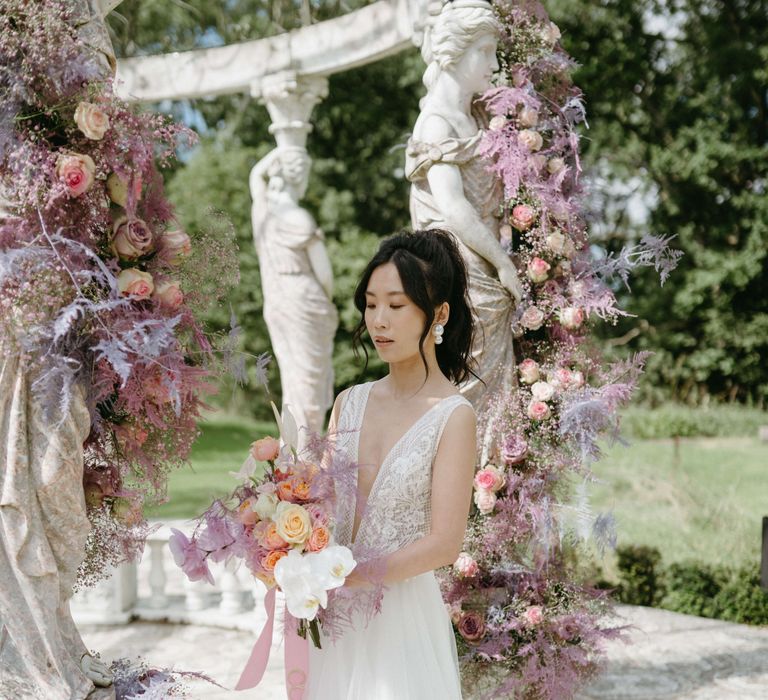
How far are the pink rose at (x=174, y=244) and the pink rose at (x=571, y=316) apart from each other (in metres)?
1.92

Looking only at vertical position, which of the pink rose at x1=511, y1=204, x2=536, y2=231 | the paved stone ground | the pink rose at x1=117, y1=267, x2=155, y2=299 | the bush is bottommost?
the bush

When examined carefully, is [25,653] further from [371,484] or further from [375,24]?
[375,24]

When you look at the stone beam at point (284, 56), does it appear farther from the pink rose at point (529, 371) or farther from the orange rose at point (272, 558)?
the orange rose at point (272, 558)

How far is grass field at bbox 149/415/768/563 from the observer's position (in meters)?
7.52

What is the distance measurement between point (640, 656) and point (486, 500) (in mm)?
1957

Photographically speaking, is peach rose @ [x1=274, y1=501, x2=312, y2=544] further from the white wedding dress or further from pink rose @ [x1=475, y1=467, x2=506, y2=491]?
pink rose @ [x1=475, y1=467, x2=506, y2=491]

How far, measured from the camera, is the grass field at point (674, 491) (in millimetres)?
7523

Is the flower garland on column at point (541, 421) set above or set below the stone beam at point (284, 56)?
below

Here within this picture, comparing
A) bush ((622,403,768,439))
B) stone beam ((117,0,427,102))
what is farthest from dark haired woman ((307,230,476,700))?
bush ((622,403,768,439))

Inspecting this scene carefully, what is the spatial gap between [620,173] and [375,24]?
13.2 m

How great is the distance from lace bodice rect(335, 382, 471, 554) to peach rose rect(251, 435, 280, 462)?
24cm

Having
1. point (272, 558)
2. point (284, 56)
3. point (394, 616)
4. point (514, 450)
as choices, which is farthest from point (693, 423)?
point (272, 558)

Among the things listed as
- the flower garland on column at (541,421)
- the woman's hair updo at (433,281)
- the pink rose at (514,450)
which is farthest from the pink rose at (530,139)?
the woman's hair updo at (433,281)

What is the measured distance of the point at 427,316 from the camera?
7.91 feet
